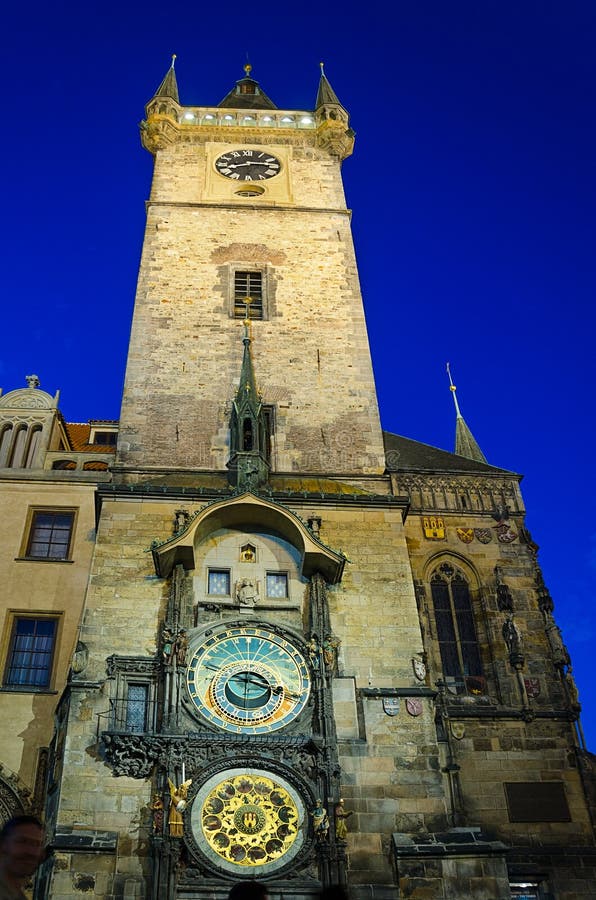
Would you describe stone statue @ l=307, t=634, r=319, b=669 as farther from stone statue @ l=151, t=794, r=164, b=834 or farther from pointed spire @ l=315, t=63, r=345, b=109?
pointed spire @ l=315, t=63, r=345, b=109

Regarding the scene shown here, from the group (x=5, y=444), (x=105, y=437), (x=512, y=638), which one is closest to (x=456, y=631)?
(x=512, y=638)

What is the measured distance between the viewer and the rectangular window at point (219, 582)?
15.6 m

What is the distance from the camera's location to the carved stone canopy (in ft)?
50.5

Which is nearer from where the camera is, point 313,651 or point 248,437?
point 313,651

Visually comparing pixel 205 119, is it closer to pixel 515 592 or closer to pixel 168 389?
pixel 168 389

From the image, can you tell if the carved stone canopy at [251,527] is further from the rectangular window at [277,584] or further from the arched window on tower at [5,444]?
the arched window on tower at [5,444]

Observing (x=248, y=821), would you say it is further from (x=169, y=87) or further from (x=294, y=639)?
(x=169, y=87)

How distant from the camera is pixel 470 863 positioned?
1274 centimetres

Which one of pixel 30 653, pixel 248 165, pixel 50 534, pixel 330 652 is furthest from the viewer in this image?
pixel 248 165

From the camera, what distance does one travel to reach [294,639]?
1495 centimetres

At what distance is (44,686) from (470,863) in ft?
28.1

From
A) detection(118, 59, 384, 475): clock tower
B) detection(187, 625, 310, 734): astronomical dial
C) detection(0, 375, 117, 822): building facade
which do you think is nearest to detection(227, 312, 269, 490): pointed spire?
detection(118, 59, 384, 475): clock tower

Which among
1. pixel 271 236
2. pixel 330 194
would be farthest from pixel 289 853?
pixel 330 194

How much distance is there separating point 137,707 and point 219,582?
2.69m
